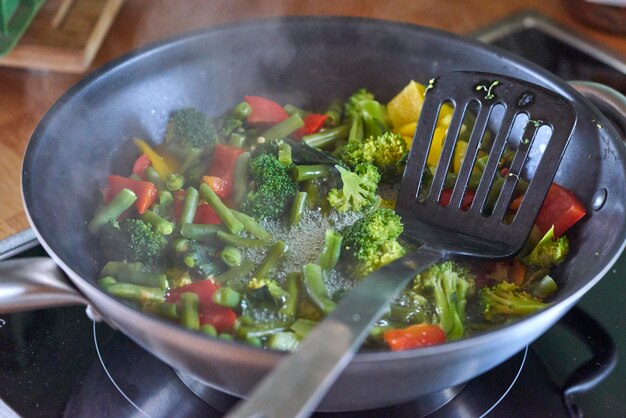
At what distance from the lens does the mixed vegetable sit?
3.45 feet

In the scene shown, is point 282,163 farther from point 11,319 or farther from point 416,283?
point 11,319

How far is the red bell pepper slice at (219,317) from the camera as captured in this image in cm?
102

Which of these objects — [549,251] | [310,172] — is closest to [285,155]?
[310,172]

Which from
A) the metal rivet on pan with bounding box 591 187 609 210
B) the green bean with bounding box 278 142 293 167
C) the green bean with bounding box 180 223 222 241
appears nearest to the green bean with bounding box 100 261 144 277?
the green bean with bounding box 180 223 222 241

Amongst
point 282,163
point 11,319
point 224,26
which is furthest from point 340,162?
point 11,319

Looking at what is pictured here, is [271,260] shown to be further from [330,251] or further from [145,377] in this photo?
[145,377]

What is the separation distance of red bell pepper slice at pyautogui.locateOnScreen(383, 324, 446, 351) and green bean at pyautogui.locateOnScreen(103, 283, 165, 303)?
350mm

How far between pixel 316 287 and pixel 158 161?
0.46m

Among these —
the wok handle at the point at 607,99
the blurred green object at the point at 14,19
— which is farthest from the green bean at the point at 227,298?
the blurred green object at the point at 14,19

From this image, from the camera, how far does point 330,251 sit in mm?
1146

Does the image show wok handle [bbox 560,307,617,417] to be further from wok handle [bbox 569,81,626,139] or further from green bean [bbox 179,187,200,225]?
green bean [bbox 179,187,200,225]

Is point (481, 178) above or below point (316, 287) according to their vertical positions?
above

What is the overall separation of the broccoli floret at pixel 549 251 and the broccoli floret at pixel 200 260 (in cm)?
53

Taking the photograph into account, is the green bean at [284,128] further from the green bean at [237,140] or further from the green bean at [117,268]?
the green bean at [117,268]
